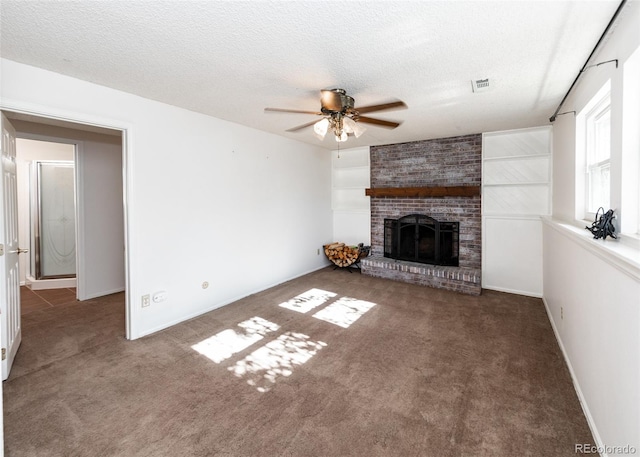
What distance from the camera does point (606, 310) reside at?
63.3 inches

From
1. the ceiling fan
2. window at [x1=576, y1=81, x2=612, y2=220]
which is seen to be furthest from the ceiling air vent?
window at [x1=576, y1=81, x2=612, y2=220]

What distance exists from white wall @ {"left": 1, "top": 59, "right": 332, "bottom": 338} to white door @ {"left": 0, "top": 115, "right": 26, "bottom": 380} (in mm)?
565

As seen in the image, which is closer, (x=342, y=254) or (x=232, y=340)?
(x=232, y=340)

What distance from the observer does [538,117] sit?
3.62 metres

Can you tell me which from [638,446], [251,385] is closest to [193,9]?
[251,385]

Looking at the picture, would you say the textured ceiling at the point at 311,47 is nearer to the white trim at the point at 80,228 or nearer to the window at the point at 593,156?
the window at the point at 593,156

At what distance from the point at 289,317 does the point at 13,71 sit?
3163mm

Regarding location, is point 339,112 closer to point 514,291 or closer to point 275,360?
point 275,360

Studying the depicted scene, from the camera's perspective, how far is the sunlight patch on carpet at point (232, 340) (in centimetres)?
268

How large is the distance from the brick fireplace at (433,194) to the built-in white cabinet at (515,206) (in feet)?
0.48

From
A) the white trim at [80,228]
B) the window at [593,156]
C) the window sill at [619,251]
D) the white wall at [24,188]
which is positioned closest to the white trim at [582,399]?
the window sill at [619,251]

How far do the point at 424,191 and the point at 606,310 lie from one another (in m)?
3.39

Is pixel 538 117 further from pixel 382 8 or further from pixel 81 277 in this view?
pixel 81 277
